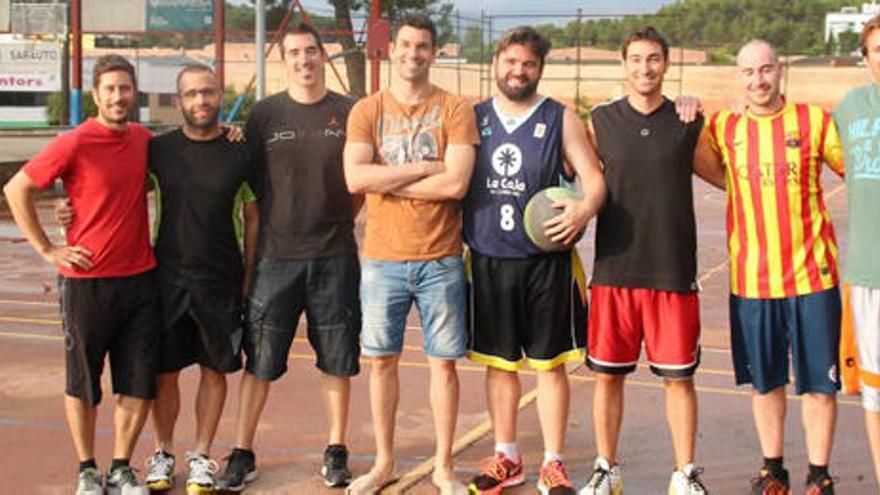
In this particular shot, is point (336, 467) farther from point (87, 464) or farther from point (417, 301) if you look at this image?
point (87, 464)

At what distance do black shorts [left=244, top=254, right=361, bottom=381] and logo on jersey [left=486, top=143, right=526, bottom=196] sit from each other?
90 cm

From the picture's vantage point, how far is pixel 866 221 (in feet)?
18.1

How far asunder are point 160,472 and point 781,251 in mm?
3252

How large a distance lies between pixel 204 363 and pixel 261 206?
2.82ft

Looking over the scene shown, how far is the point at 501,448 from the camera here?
6.19 metres

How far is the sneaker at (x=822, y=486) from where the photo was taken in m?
5.87

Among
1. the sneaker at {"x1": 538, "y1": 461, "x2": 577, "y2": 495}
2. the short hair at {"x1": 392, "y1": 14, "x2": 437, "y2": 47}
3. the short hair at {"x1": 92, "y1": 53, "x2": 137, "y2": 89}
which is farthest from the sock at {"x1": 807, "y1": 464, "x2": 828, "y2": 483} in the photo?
the short hair at {"x1": 92, "y1": 53, "x2": 137, "y2": 89}

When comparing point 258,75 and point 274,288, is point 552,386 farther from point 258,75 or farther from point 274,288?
point 258,75

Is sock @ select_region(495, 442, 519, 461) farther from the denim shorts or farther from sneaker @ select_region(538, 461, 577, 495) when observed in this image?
the denim shorts

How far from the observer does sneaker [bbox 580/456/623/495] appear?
5953 millimetres

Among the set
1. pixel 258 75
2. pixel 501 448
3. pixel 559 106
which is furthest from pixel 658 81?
pixel 258 75

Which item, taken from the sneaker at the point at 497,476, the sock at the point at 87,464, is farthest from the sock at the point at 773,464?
the sock at the point at 87,464

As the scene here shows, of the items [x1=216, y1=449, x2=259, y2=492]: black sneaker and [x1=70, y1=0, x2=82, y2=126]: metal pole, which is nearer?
[x1=216, y1=449, x2=259, y2=492]: black sneaker

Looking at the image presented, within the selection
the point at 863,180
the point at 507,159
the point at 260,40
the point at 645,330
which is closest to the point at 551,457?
the point at 645,330
